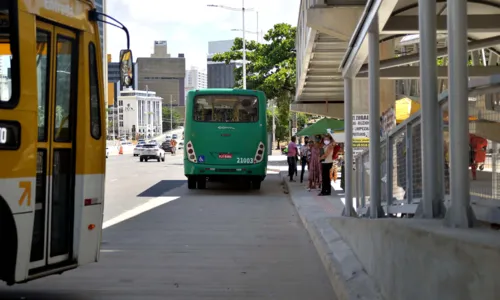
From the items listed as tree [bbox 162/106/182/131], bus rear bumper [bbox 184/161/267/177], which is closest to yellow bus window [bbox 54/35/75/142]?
bus rear bumper [bbox 184/161/267/177]

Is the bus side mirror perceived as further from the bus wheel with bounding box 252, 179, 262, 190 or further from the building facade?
the building facade

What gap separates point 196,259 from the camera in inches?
371

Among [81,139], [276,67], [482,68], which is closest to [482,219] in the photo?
[81,139]

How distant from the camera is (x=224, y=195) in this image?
2069 centimetres

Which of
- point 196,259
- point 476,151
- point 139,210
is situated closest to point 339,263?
point 196,259

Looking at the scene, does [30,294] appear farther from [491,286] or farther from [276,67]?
[276,67]

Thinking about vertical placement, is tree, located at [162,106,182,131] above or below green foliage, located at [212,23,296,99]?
above

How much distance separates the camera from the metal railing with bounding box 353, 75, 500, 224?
500cm

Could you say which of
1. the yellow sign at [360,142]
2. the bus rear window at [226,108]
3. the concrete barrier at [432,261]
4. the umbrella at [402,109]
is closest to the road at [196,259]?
the concrete barrier at [432,261]

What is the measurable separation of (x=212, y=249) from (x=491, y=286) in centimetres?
716

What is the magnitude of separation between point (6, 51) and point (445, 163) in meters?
4.04

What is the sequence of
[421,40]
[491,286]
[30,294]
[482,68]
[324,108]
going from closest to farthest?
[491,286] < [421,40] < [30,294] < [482,68] < [324,108]

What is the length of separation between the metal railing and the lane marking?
260 inches

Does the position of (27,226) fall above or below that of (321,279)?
above
